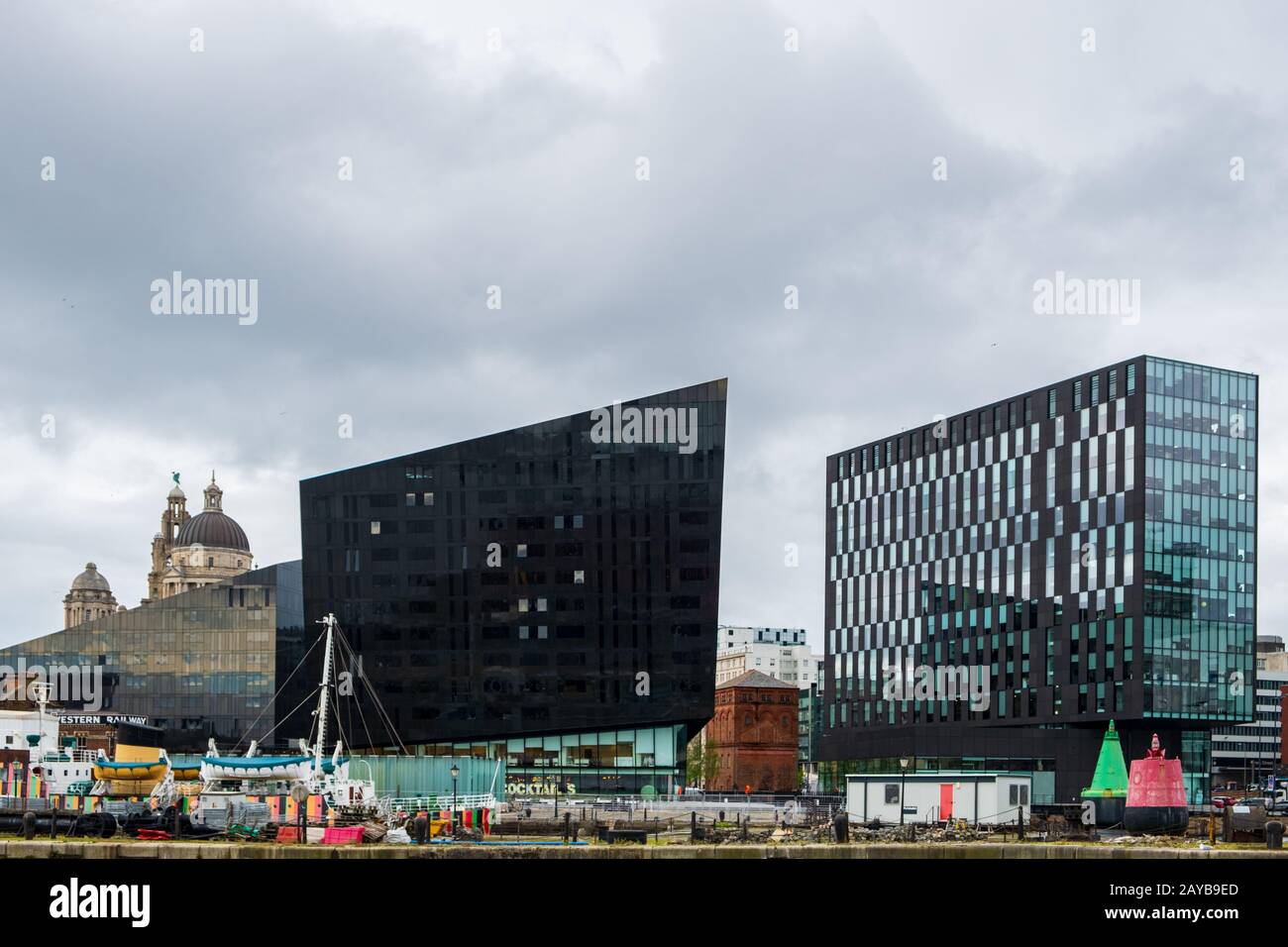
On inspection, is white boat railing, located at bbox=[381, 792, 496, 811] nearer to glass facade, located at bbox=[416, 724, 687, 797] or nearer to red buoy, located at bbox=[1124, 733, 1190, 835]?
red buoy, located at bbox=[1124, 733, 1190, 835]

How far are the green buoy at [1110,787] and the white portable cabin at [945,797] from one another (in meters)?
4.34

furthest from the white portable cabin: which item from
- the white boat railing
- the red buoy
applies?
the white boat railing

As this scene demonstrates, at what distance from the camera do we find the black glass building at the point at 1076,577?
11944 centimetres

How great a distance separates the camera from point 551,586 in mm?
114875

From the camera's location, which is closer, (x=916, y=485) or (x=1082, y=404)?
(x=1082, y=404)

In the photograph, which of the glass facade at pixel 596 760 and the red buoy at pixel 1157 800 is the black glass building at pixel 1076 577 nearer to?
the glass facade at pixel 596 760

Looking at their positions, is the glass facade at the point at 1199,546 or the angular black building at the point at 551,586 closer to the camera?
the angular black building at the point at 551,586

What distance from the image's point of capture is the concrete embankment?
52219 millimetres

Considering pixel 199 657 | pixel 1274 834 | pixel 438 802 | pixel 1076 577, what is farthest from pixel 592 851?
pixel 199 657

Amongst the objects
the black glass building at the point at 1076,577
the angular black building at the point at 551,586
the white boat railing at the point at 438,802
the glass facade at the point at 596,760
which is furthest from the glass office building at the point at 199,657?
the white boat railing at the point at 438,802
